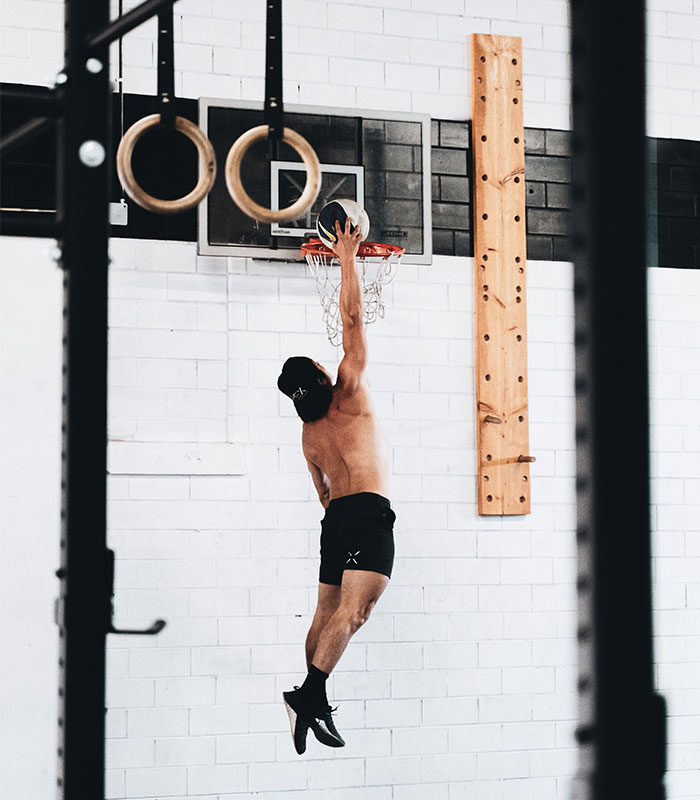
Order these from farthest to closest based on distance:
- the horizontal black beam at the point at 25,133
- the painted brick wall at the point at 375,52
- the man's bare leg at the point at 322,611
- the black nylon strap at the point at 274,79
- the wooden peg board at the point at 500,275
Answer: the wooden peg board at the point at 500,275 < the painted brick wall at the point at 375,52 < the man's bare leg at the point at 322,611 < the black nylon strap at the point at 274,79 < the horizontal black beam at the point at 25,133

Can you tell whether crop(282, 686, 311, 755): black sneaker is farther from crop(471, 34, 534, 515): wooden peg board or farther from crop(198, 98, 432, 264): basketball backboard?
crop(198, 98, 432, 264): basketball backboard

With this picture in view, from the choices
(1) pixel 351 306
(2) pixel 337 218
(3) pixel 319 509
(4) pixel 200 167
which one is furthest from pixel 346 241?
(4) pixel 200 167

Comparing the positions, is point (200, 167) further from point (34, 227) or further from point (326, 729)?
point (326, 729)

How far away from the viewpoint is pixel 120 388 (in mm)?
5379

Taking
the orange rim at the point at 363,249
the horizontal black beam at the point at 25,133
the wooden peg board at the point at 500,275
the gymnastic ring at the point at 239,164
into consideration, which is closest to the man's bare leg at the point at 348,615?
the wooden peg board at the point at 500,275

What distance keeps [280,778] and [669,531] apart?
2541 millimetres

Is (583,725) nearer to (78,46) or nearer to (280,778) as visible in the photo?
(78,46)

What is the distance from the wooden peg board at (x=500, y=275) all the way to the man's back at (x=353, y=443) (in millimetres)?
928

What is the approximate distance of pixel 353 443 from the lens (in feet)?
16.5

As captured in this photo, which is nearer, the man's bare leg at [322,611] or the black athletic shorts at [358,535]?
the black athletic shorts at [358,535]

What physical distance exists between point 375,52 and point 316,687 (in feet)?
11.0

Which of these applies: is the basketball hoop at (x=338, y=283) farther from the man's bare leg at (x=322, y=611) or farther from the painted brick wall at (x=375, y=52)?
the man's bare leg at (x=322, y=611)

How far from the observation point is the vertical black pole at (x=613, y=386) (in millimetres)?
1161

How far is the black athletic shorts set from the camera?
491cm
